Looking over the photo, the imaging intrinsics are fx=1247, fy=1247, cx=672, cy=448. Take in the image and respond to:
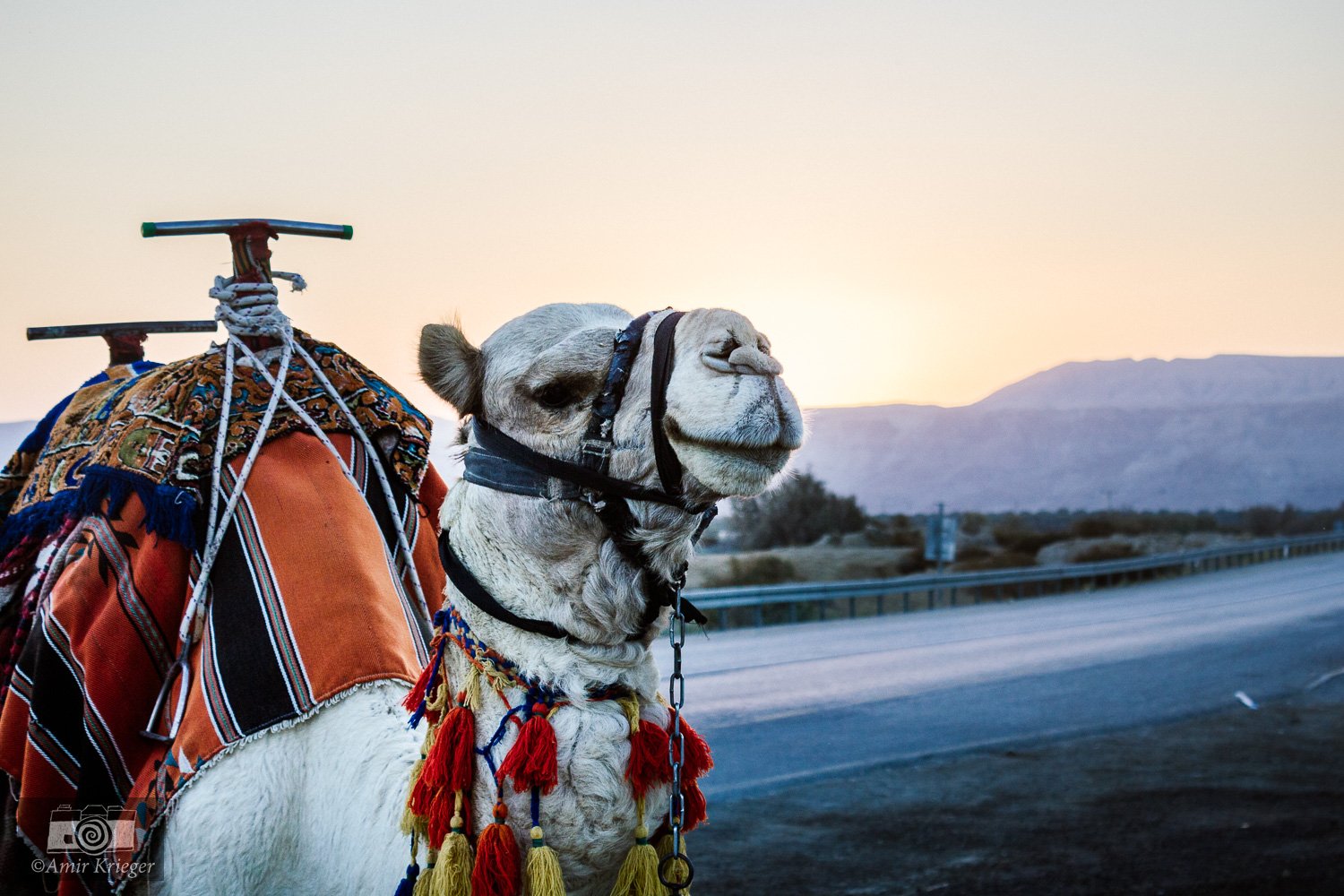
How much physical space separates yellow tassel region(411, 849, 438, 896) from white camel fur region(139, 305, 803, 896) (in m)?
0.13

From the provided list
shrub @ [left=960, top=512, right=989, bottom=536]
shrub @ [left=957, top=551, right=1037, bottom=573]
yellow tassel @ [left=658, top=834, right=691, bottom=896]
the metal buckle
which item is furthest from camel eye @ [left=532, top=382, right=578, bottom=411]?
shrub @ [left=960, top=512, right=989, bottom=536]

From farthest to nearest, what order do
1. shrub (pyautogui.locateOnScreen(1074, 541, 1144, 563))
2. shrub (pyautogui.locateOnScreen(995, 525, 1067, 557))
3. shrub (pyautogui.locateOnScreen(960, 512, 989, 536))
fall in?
shrub (pyautogui.locateOnScreen(960, 512, 989, 536)) < shrub (pyautogui.locateOnScreen(995, 525, 1067, 557)) < shrub (pyautogui.locateOnScreen(1074, 541, 1144, 563))

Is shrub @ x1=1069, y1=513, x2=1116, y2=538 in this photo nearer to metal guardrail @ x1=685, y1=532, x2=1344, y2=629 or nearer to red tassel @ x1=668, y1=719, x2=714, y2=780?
metal guardrail @ x1=685, y1=532, x2=1344, y2=629

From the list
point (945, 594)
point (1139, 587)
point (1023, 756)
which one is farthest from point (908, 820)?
point (1139, 587)

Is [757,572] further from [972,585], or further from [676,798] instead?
[676,798]

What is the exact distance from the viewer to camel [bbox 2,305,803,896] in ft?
7.45

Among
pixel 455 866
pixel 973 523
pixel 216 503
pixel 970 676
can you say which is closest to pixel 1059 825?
pixel 970 676

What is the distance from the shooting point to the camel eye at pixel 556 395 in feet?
8.16

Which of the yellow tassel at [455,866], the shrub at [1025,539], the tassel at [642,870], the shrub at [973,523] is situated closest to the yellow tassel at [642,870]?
the tassel at [642,870]

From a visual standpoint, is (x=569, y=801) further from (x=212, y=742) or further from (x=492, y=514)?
(x=212, y=742)

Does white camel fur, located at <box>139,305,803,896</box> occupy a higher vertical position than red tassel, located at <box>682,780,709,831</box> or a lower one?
higher

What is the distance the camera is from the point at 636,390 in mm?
2400

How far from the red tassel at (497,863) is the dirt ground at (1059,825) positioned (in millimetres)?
3831

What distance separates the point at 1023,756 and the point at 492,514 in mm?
7226
